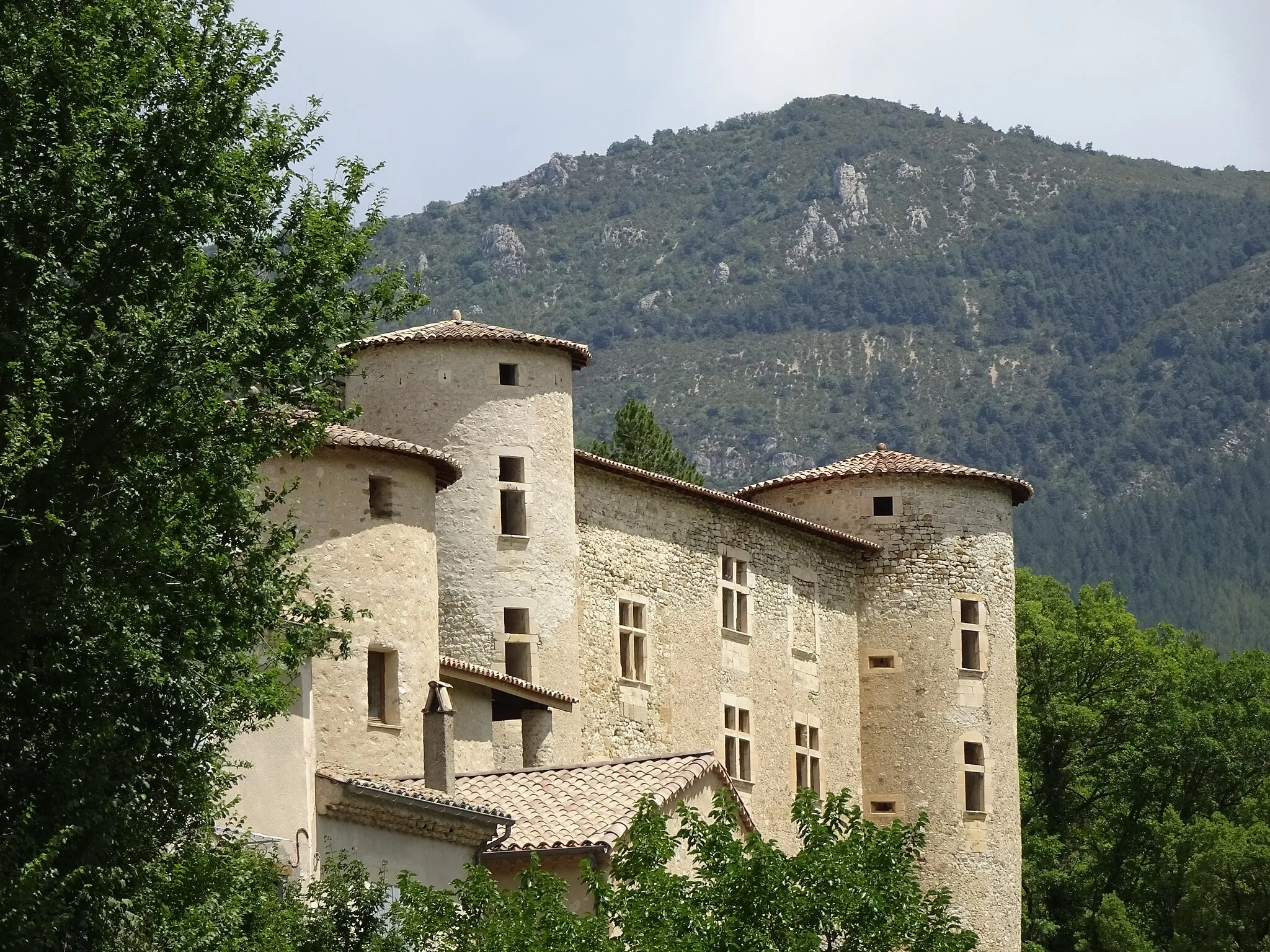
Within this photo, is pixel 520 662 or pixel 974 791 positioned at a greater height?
pixel 520 662

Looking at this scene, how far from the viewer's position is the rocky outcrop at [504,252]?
18962cm

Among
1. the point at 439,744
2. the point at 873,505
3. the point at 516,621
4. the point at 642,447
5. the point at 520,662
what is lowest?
the point at 439,744

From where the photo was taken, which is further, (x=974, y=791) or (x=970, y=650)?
(x=970, y=650)

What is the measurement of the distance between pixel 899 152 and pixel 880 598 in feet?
497

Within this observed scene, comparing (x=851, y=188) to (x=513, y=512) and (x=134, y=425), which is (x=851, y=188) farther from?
(x=134, y=425)

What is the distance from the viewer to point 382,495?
35312 millimetres

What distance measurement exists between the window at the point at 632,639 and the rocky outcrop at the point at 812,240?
145446 millimetres

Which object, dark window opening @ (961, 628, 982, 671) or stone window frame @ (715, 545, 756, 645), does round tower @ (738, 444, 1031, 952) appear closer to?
dark window opening @ (961, 628, 982, 671)

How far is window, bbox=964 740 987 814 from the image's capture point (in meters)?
51.1

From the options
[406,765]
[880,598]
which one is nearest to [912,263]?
[880,598]

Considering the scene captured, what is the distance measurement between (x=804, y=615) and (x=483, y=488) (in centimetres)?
995

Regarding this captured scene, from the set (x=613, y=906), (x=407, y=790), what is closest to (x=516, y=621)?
(x=407, y=790)

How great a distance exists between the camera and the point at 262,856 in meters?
26.4

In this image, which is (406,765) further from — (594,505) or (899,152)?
(899,152)
